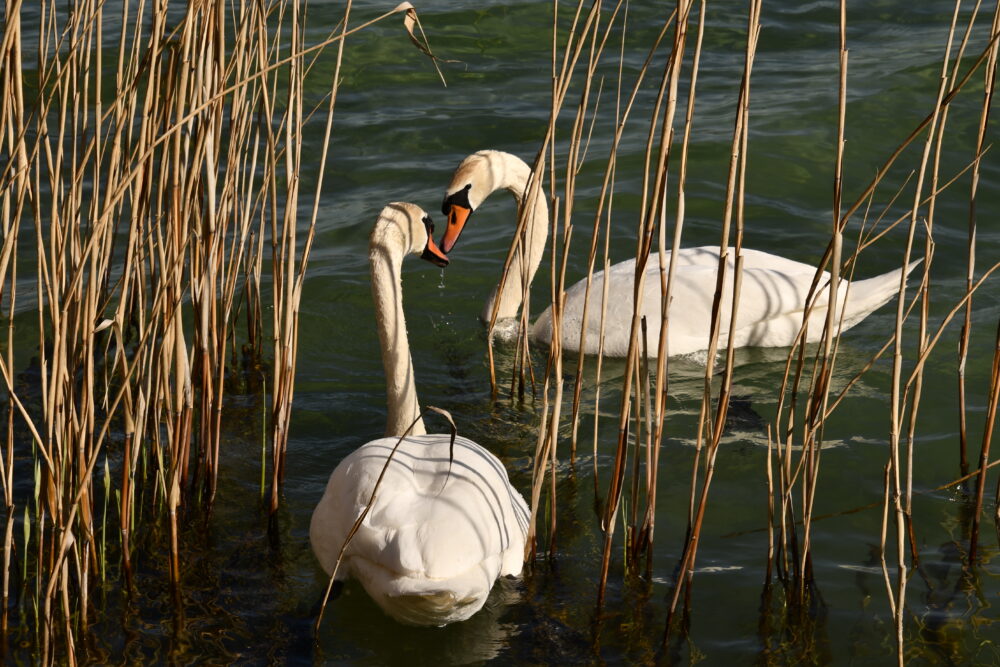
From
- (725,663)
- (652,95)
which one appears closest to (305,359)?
(725,663)

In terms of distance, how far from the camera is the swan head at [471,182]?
6.43m

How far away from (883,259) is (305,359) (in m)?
3.45

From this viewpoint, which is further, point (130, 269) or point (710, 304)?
point (710, 304)

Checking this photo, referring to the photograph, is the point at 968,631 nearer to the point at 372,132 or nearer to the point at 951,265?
the point at 951,265

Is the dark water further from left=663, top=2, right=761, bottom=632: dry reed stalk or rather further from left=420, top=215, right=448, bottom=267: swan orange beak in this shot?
left=420, top=215, right=448, bottom=267: swan orange beak

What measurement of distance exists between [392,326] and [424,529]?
1.51 m

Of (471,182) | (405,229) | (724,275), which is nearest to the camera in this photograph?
(724,275)

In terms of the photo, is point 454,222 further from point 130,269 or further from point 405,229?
point 130,269

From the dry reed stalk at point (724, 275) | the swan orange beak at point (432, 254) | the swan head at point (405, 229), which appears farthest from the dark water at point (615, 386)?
the swan head at point (405, 229)

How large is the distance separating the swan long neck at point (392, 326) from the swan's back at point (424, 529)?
734mm

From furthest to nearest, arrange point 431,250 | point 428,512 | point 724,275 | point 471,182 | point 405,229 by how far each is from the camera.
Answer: point 471,182, point 431,250, point 405,229, point 428,512, point 724,275

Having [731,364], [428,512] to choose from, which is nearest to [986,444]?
[731,364]

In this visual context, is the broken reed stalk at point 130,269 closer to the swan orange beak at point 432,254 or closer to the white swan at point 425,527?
the white swan at point 425,527

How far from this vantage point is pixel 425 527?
3383 millimetres
